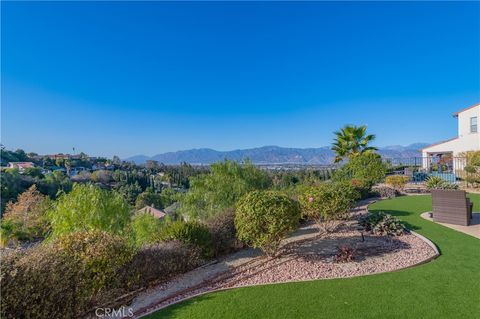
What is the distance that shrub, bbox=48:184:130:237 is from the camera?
6547 mm

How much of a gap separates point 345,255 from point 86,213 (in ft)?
21.7

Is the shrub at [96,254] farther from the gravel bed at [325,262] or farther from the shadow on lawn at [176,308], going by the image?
the shadow on lawn at [176,308]

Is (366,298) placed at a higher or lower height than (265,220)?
lower

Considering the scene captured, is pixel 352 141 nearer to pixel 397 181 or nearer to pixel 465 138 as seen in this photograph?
pixel 397 181

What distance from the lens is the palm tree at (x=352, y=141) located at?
20.5 m

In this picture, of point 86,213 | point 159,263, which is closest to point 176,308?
point 159,263

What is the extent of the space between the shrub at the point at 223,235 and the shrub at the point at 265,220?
1.25 meters

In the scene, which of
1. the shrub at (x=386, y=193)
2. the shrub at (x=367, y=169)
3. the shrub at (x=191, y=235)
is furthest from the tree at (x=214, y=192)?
the shrub at (x=386, y=193)

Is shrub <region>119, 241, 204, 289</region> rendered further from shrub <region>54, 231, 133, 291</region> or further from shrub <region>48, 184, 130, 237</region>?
shrub <region>48, 184, 130, 237</region>

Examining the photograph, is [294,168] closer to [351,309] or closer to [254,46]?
[254,46]

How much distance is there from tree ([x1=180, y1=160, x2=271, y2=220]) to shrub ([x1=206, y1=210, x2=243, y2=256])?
2.32m

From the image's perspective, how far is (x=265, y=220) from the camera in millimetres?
5832

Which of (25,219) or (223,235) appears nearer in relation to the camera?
(223,235)

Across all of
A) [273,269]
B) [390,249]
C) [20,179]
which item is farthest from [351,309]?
[20,179]
